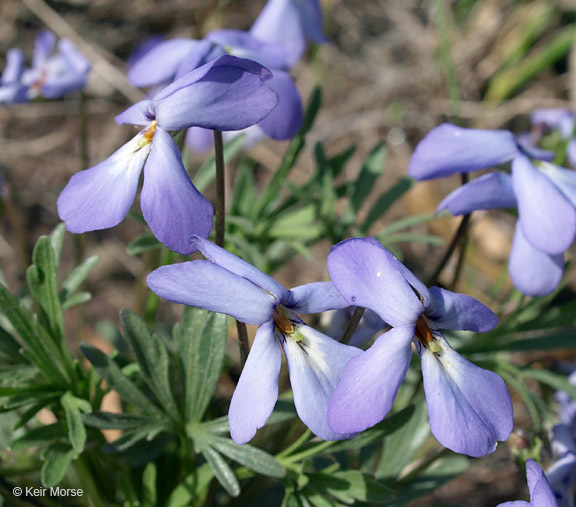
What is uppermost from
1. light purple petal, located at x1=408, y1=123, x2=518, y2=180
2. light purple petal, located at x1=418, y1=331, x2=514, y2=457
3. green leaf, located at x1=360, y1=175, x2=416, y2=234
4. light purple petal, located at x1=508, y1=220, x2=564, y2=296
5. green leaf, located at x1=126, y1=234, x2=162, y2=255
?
light purple petal, located at x1=408, y1=123, x2=518, y2=180

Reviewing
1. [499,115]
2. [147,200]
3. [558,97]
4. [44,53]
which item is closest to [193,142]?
[44,53]

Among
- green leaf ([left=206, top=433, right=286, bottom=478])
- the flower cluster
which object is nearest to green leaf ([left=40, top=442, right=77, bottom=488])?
green leaf ([left=206, top=433, right=286, bottom=478])

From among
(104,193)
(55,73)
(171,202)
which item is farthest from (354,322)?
(55,73)

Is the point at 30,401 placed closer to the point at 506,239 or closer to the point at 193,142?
the point at 193,142

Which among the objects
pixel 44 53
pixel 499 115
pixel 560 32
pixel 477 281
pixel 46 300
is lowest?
pixel 477 281

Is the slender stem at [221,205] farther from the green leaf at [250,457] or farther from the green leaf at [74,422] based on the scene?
the green leaf at [74,422]

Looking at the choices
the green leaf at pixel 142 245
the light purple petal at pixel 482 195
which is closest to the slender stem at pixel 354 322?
the light purple petal at pixel 482 195

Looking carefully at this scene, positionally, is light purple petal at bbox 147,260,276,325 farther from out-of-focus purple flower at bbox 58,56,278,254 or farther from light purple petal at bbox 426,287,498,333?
light purple petal at bbox 426,287,498,333
